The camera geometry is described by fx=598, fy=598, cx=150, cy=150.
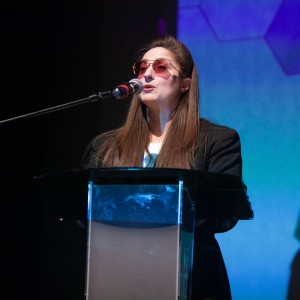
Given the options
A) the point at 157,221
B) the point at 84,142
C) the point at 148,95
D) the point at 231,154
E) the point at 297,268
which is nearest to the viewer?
the point at 157,221

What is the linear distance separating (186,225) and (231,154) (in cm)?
57

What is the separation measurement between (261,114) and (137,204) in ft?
4.72

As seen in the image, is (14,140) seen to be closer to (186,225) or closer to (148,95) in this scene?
(148,95)

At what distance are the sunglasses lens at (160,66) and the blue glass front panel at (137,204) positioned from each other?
0.75m

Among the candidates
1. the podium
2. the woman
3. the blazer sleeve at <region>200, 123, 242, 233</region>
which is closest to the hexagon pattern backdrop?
the woman

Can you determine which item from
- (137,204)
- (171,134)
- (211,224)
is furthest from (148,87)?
(137,204)

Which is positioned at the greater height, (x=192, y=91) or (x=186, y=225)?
(x=192, y=91)

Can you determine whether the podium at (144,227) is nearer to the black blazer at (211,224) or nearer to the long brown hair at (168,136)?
the black blazer at (211,224)

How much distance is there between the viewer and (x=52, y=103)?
3191 mm

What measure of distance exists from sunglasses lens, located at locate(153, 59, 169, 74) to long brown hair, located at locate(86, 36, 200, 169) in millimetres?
89

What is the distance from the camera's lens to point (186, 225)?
1428mm

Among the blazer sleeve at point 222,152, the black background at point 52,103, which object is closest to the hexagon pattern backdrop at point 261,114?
the black background at point 52,103

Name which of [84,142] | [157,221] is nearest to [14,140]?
[84,142]

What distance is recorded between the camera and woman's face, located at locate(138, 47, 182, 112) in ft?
6.86
